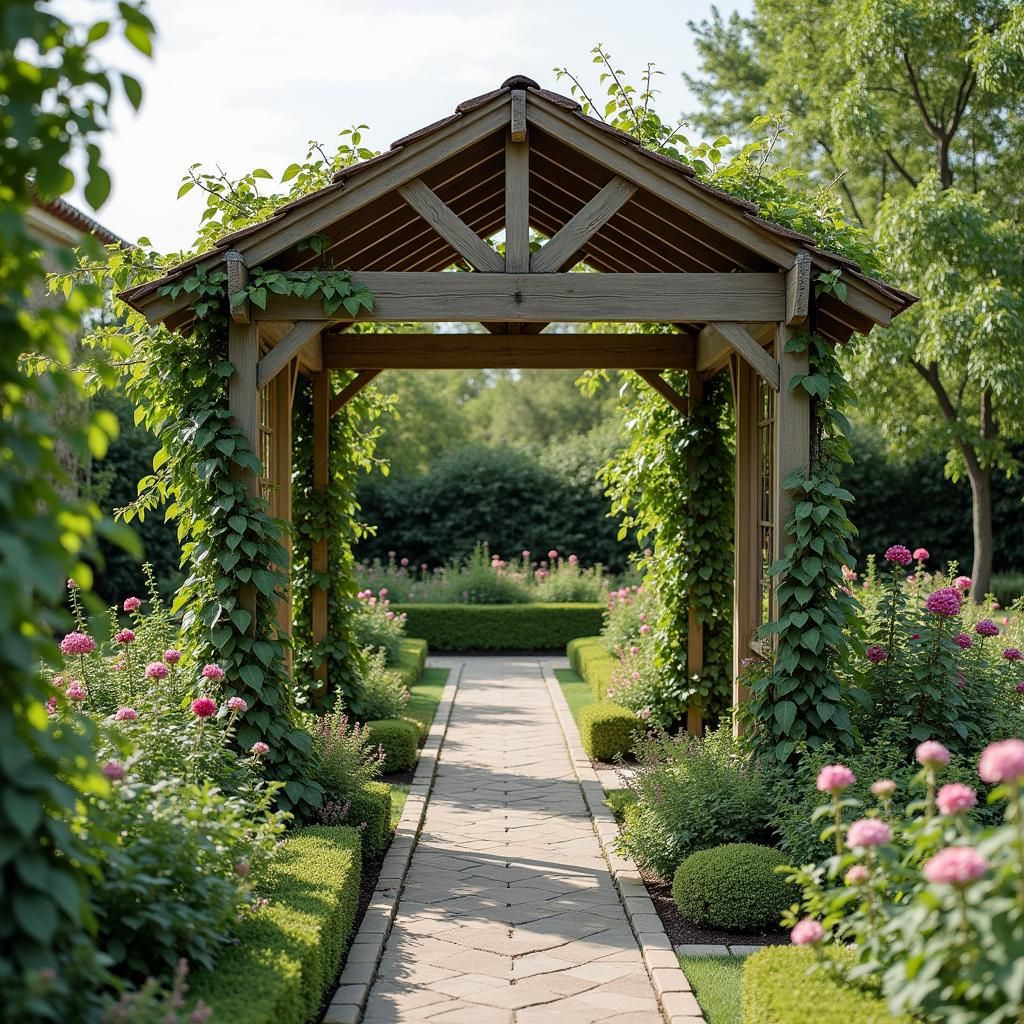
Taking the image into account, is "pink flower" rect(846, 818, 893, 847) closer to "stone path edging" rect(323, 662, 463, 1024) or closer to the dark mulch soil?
"stone path edging" rect(323, 662, 463, 1024)

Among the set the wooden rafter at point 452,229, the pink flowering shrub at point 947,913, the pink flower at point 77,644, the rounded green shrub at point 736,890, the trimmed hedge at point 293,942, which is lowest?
the rounded green shrub at point 736,890

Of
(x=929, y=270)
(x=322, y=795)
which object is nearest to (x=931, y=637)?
(x=322, y=795)

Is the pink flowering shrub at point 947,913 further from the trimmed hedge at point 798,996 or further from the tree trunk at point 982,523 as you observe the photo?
the tree trunk at point 982,523

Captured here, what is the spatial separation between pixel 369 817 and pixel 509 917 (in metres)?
1.14

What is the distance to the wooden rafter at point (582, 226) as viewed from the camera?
5875mm

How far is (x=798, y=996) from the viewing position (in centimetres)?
323

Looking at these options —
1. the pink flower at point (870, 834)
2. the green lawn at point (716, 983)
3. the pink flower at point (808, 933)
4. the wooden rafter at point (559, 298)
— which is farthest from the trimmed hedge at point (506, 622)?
the pink flower at point (870, 834)

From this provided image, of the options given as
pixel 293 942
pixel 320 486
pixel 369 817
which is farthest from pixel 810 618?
pixel 320 486

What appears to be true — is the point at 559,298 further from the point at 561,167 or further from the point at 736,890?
the point at 736,890

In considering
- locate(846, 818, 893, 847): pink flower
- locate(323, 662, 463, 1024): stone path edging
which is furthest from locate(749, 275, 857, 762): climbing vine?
locate(846, 818, 893, 847): pink flower

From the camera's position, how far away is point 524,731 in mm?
10258

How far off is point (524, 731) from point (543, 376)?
97.9 ft

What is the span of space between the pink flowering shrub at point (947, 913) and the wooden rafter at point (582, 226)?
346 cm

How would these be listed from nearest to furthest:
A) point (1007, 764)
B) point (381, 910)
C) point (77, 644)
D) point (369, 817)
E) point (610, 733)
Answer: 1. point (1007, 764)
2. point (77, 644)
3. point (381, 910)
4. point (369, 817)
5. point (610, 733)
